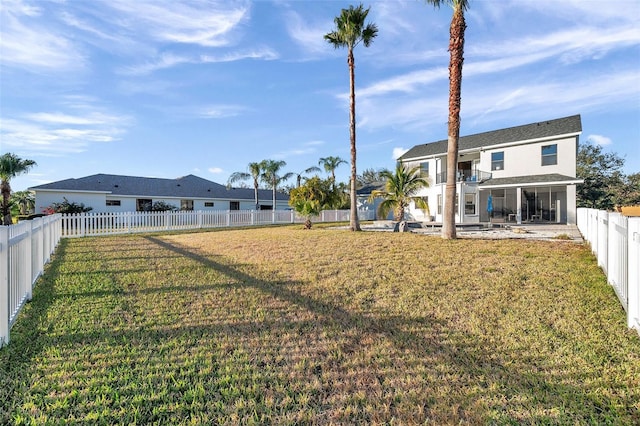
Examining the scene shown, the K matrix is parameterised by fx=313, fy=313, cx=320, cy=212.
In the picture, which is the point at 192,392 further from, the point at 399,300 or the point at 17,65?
the point at 17,65

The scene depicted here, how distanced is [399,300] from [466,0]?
10.7m

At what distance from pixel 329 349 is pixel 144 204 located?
31982 mm

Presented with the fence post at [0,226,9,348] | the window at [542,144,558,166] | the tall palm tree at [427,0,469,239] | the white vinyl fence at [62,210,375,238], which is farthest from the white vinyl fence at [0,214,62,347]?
the window at [542,144,558,166]

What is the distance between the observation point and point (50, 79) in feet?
44.5

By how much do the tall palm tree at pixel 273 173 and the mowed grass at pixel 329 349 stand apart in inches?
1107

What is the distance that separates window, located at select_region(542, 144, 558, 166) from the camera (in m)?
20.3

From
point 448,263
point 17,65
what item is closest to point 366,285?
point 448,263

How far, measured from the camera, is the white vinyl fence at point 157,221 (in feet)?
49.0

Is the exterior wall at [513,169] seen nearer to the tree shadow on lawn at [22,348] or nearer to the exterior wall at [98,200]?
the tree shadow on lawn at [22,348]

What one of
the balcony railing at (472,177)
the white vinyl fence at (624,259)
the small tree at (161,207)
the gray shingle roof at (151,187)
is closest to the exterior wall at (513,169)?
the balcony railing at (472,177)

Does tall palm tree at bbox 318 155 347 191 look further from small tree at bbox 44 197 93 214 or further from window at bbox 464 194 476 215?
small tree at bbox 44 197 93 214

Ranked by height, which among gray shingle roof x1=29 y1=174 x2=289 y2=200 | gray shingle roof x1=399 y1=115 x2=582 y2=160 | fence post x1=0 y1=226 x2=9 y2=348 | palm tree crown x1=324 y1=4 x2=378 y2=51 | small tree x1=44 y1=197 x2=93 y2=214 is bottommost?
fence post x1=0 y1=226 x2=9 y2=348

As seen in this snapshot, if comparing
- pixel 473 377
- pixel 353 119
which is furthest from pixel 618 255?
pixel 353 119

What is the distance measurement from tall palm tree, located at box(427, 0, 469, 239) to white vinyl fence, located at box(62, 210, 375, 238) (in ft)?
49.6
